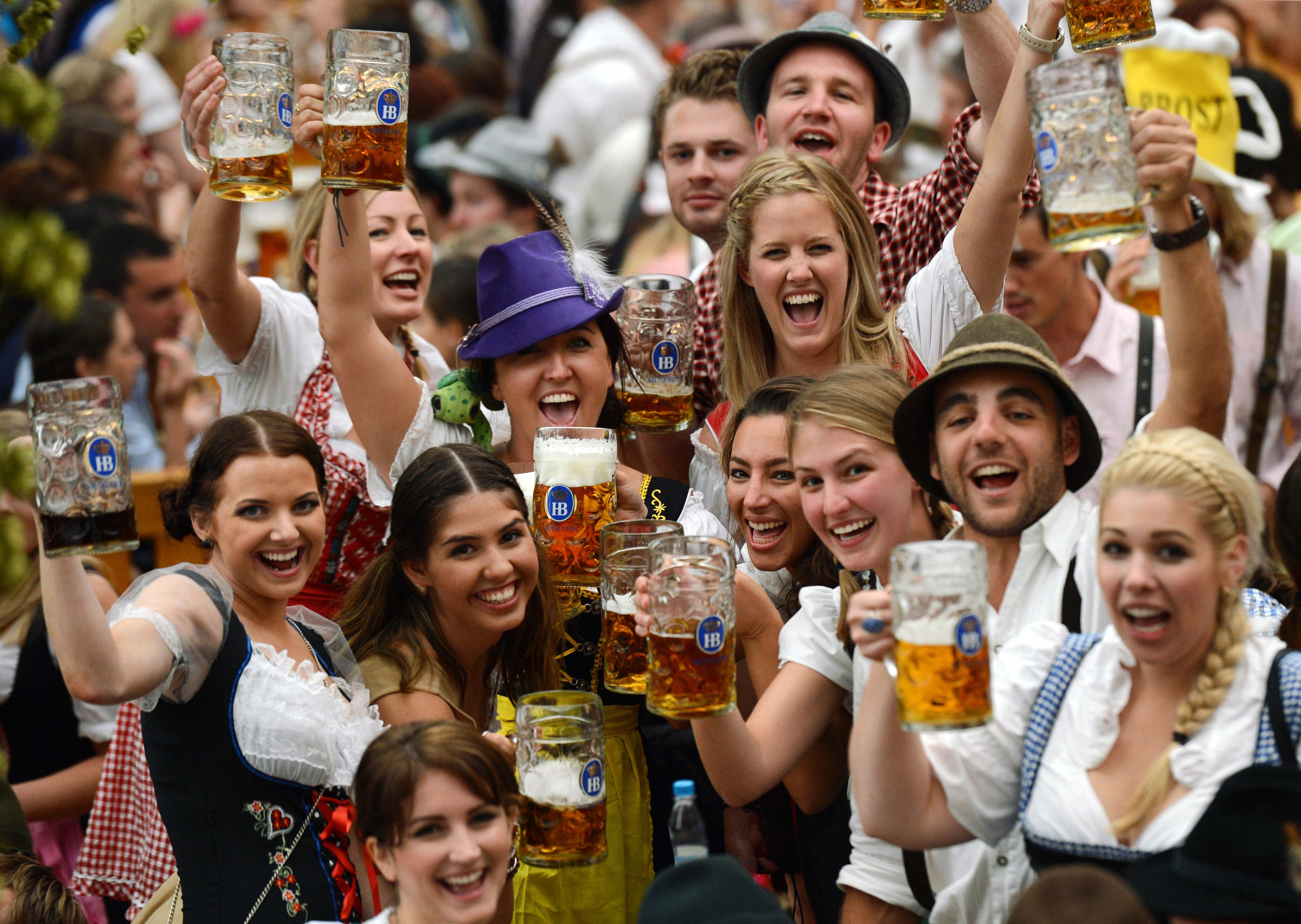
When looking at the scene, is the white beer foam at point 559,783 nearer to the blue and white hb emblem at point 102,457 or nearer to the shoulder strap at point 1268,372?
the blue and white hb emblem at point 102,457

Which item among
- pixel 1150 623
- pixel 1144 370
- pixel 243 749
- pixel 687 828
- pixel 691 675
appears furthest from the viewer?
pixel 1144 370

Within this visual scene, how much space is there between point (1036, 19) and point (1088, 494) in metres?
1.79

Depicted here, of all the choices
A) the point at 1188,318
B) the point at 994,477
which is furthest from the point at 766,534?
the point at 1188,318

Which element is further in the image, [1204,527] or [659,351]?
[659,351]

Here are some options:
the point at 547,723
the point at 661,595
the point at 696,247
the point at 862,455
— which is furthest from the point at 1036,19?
the point at 696,247

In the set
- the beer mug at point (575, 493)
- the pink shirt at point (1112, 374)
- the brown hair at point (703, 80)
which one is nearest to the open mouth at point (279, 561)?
the beer mug at point (575, 493)

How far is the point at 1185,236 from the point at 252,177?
1694mm

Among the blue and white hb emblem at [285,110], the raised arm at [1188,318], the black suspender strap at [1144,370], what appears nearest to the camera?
the raised arm at [1188,318]

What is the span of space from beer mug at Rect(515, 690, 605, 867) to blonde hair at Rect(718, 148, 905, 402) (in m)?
1.22

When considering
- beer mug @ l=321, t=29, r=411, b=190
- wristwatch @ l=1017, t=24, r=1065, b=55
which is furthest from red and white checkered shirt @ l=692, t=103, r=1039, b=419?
beer mug @ l=321, t=29, r=411, b=190

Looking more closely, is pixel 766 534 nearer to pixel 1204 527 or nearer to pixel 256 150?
pixel 1204 527

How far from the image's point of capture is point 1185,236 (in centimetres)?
260

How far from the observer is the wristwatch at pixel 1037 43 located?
2775mm

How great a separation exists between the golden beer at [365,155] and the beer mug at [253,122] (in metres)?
0.11
